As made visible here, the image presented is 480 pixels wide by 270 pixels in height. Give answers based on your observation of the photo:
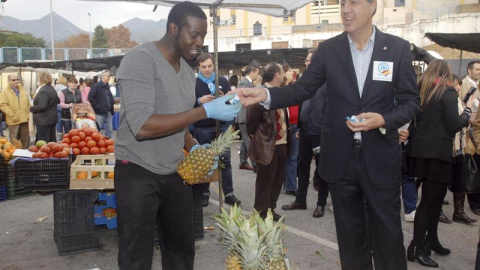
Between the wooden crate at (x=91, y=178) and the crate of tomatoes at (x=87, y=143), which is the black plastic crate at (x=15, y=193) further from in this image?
the wooden crate at (x=91, y=178)

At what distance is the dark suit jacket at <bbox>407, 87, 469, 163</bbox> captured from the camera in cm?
455

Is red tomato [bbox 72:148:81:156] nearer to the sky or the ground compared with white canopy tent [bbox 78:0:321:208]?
nearer to the ground

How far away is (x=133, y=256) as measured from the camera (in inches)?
109

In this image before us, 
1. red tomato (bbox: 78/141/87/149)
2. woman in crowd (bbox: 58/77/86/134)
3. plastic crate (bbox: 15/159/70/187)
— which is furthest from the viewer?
woman in crowd (bbox: 58/77/86/134)

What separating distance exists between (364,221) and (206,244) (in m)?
2.76

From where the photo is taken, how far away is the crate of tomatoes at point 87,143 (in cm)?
536

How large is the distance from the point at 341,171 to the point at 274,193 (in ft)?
10.7

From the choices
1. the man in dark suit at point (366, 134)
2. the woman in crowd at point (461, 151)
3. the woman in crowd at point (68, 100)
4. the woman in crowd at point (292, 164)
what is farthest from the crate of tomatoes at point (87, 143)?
the woman in crowd at point (68, 100)

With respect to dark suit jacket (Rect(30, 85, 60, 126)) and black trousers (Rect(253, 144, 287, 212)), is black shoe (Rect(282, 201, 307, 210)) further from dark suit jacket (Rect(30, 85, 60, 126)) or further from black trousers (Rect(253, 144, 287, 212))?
dark suit jacket (Rect(30, 85, 60, 126))

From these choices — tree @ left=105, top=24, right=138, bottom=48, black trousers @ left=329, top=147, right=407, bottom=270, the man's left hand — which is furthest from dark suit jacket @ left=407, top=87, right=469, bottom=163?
tree @ left=105, top=24, right=138, bottom=48

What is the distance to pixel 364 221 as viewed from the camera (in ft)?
9.92

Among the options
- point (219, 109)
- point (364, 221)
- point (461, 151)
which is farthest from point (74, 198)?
point (461, 151)

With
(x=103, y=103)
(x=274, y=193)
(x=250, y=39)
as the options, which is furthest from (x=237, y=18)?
(x=274, y=193)

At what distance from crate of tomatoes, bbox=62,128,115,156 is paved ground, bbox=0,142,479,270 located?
43.7 inches
